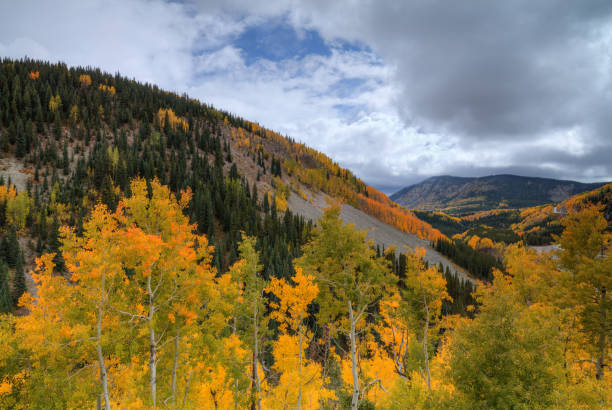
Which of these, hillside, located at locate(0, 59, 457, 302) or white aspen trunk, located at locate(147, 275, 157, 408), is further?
hillside, located at locate(0, 59, 457, 302)

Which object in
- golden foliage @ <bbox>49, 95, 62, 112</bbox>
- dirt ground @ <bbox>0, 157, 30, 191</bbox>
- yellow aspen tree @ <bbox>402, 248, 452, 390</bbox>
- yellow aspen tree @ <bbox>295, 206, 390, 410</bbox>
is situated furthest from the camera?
golden foliage @ <bbox>49, 95, 62, 112</bbox>

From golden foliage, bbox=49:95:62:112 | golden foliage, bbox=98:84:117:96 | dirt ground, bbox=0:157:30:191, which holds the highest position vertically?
golden foliage, bbox=98:84:117:96

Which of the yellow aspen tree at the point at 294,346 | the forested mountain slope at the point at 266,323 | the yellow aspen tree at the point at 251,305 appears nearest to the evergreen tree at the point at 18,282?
the forested mountain slope at the point at 266,323

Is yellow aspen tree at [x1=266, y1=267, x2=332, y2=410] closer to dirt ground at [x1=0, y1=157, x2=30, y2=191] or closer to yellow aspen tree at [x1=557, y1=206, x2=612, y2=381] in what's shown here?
yellow aspen tree at [x1=557, y1=206, x2=612, y2=381]

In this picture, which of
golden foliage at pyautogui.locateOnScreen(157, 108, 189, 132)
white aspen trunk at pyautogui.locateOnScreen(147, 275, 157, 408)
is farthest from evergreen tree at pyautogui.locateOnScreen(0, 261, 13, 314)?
golden foliage at pyautogui.locateOnScreen(157, 108, 189, 132)

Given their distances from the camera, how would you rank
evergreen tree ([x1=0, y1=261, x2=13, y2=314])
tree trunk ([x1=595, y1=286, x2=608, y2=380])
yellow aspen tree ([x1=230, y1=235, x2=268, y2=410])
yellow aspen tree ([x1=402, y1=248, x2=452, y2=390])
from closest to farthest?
tree trunk ([x1=595, y1=286, x2=608, y2=380])
yellow aspen tree ([x1=230, y1=235, x2=268, y2=410])
yellow aspen tree ([x1=402, y1=248, x2=452, y2=390])
evergreen tree ([x1=0, y1=261, x2=13, y2=314])

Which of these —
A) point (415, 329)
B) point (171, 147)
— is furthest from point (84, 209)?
point (415, 329)

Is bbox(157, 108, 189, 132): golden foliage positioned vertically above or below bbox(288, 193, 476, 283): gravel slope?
above

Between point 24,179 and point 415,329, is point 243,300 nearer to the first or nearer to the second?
point 415,329

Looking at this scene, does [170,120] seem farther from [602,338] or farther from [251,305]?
[602,338]

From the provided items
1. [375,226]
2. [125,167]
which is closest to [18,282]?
[125,167]

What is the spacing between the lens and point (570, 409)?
1022 centimetres

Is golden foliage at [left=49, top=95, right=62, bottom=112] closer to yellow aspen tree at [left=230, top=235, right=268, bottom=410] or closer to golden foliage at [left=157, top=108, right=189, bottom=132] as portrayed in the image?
golden foliage at [left=157, top=108, right=189, bottom=132]

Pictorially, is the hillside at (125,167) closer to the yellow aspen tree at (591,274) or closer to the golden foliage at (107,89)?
the golden foliage at (107,89)
